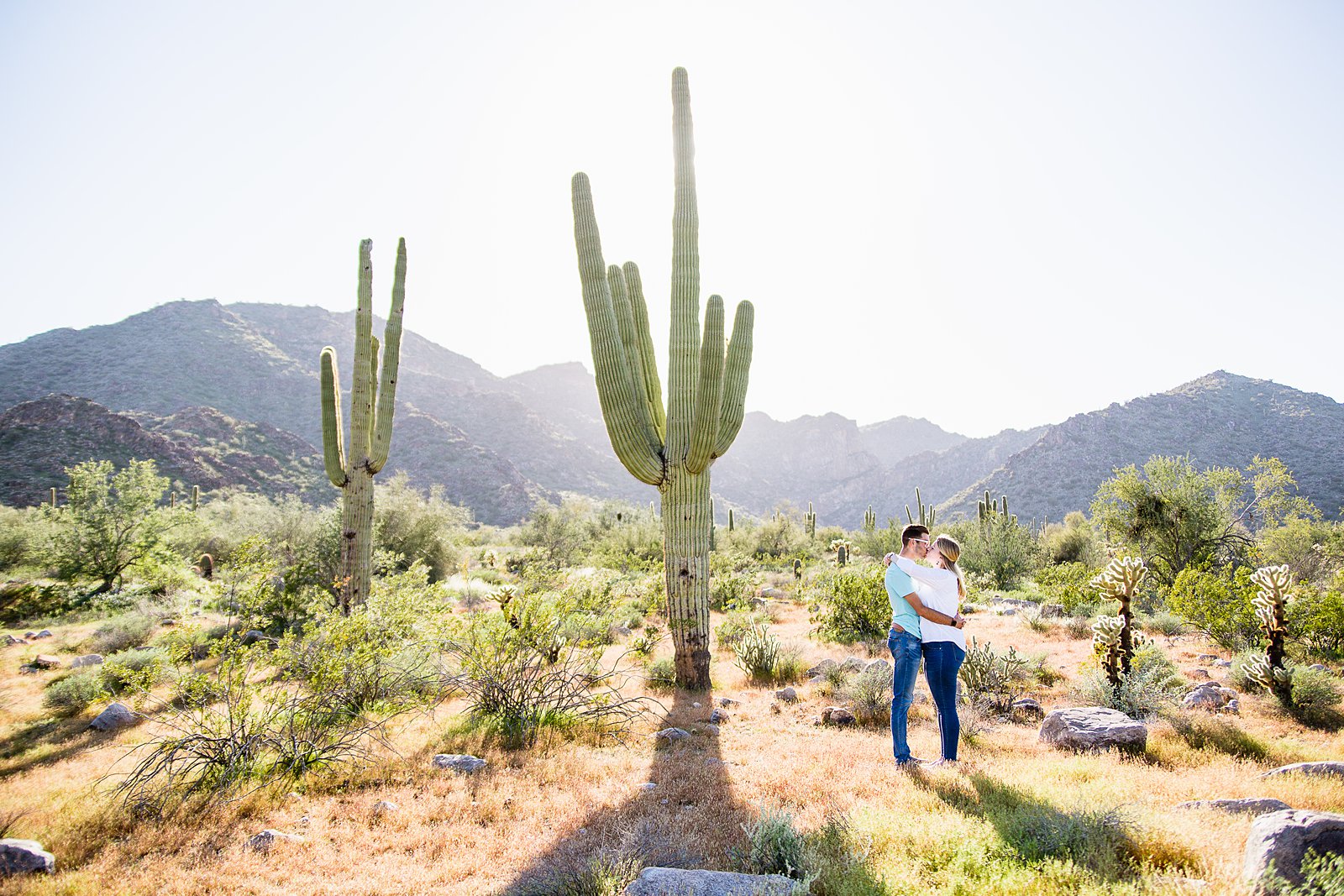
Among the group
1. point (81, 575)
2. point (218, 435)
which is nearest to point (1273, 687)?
point (81, 575)

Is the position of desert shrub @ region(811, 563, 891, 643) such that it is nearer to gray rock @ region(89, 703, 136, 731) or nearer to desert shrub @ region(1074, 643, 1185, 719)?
desert shrub @ region(1074, 643, 1185, 719)

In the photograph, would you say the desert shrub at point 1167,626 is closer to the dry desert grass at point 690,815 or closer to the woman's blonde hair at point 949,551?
the dry desert grass at point 690,815

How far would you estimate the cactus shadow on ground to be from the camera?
9.79ft

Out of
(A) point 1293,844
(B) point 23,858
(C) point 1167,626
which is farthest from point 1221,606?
(B) point 23,858

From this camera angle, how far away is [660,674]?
7.52m

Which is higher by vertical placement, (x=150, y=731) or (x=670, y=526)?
(x=670, y=526)

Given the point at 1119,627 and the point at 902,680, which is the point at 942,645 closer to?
the point at 902,680

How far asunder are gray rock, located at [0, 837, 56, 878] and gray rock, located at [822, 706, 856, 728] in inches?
223

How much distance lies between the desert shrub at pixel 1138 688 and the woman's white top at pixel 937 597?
2.76m

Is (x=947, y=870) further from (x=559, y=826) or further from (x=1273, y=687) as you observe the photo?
(x=1273, y=687)

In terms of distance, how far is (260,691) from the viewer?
15.8ft

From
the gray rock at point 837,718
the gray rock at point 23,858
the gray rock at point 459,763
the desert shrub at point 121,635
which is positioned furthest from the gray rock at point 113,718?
the gray rock at point 837,718

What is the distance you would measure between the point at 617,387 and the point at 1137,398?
5912 centimetres

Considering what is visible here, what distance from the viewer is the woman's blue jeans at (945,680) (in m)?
4.20
